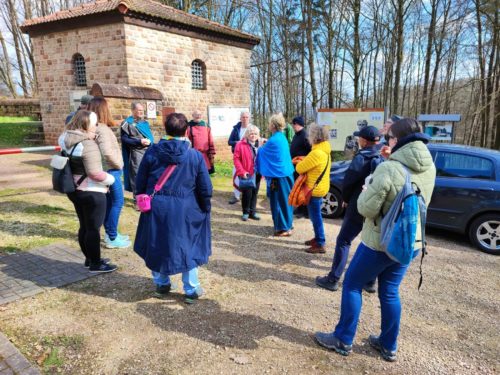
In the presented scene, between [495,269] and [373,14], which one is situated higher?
[373,14]

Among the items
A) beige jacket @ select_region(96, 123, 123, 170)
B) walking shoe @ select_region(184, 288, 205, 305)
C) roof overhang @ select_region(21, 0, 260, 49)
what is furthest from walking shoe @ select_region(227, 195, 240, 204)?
roof overhang @ select_region(21, 0, 260, 49)

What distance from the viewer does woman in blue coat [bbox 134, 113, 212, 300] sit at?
3191mm

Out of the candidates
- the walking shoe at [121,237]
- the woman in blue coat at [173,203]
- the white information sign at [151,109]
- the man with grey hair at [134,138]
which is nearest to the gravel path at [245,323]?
the walking shoe at [121,237]

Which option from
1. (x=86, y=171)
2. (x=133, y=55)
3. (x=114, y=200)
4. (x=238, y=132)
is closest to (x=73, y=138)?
(x=86, y=171)

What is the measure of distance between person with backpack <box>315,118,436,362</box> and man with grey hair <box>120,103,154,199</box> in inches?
163

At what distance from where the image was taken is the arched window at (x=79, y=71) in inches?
508

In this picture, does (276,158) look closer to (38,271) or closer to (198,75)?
(38,271)

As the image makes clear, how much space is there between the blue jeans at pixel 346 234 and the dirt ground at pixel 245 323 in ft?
0.88

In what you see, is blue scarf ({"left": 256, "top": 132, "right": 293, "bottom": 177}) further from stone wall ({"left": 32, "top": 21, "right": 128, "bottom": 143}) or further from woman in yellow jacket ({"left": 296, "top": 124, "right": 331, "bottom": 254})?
stone wall ({"left": 32, "top": 21, "right": 128, "bottom": 143})

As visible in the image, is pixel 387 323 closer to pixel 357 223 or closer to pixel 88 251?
pixel 357 223

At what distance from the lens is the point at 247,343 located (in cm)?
304

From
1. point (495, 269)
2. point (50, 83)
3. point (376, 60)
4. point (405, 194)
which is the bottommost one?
point (495, 269)

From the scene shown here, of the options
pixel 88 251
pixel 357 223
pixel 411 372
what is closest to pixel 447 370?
pixel 411 372

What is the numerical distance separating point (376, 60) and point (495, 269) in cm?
2954
